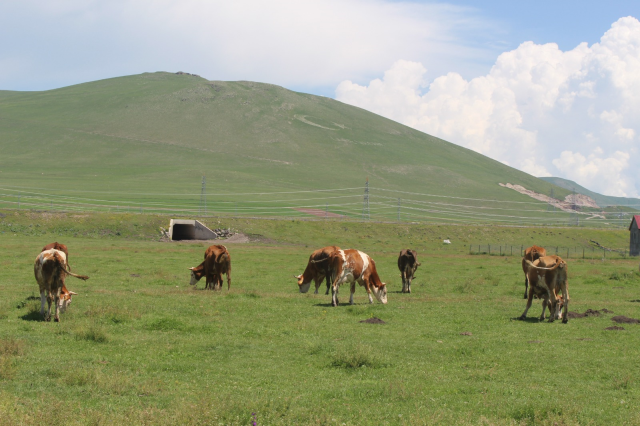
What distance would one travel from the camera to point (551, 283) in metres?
18.0

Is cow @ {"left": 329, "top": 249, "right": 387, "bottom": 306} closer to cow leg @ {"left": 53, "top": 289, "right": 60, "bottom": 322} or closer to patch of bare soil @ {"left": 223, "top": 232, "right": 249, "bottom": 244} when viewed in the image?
cow leg @ {"left": 53, "top": 289, "right": 60, "bottom": 322}

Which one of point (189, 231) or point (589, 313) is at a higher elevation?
point (589, 313)

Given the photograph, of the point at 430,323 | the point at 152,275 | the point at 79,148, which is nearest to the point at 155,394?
the point at 430,323

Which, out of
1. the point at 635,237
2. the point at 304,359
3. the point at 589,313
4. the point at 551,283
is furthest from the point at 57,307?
the point at 635,237

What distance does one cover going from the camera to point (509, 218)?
151000 millimetres

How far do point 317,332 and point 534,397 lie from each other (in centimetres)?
675

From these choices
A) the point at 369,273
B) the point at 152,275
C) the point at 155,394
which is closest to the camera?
the point at 155,394

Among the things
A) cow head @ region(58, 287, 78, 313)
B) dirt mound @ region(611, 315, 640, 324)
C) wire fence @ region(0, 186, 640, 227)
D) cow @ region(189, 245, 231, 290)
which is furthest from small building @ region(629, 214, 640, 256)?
cow head @ region(58, 287, 78, 313)

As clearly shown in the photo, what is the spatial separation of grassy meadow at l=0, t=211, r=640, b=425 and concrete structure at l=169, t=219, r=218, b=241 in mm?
40870

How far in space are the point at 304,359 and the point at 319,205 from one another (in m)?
119

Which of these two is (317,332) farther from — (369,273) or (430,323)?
(369,273)

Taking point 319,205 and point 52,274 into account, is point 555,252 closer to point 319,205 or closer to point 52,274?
point 52,274

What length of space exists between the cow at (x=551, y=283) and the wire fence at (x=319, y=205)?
70.3m

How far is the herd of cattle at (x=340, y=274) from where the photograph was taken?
16406 mm
